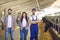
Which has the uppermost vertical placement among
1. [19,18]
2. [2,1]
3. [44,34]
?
[2,1]

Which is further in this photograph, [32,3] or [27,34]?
[32,3]

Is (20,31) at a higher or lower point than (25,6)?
lower

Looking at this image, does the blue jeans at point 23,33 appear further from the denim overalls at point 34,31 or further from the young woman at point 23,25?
the denim overalls at point 34,31

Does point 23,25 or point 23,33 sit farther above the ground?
point 23,25

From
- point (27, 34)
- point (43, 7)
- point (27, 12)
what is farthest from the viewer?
point (43, 7)

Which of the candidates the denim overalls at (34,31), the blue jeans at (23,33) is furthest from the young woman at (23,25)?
the denim overalls at (34,31)

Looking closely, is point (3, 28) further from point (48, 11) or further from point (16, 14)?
point (48, 11)

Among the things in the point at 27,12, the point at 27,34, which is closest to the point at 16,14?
the point at 27,12

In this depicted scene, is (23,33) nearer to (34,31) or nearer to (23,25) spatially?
(23,25)

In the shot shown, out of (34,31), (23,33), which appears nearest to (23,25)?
(23,33)

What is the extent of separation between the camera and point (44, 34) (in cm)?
919

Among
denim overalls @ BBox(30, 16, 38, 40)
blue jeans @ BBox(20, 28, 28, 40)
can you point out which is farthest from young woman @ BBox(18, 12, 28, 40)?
denim overalls @ BBox(30, 16, 38, 40)

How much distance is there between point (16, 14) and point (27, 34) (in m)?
1.02

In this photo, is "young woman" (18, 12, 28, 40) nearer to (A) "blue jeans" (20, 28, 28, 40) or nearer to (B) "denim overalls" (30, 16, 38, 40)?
(A) "blue jeans" (20, 28, 28, 40)
